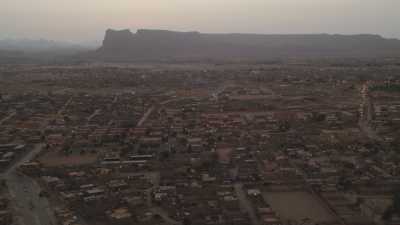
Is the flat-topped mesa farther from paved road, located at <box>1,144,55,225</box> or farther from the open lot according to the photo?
the open lot

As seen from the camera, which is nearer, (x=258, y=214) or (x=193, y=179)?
(x=258, y=214)

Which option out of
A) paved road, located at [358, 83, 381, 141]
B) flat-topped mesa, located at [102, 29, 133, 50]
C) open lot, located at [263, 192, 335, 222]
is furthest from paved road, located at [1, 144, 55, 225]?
flat-topped mesa, located at [102, 29, 133, 50]

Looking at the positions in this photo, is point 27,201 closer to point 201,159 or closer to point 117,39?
point 201,159

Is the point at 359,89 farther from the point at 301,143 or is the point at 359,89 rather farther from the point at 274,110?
the point at 301,143

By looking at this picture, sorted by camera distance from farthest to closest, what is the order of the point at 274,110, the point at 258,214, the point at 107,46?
the point at 107,46, the point at 274,110, the point at 258,214

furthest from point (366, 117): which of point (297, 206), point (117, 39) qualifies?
point (117, 39)

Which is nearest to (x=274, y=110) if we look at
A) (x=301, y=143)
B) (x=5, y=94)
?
(x=301, y=143)

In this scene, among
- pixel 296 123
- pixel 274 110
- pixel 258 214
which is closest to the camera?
pixel 258 214
